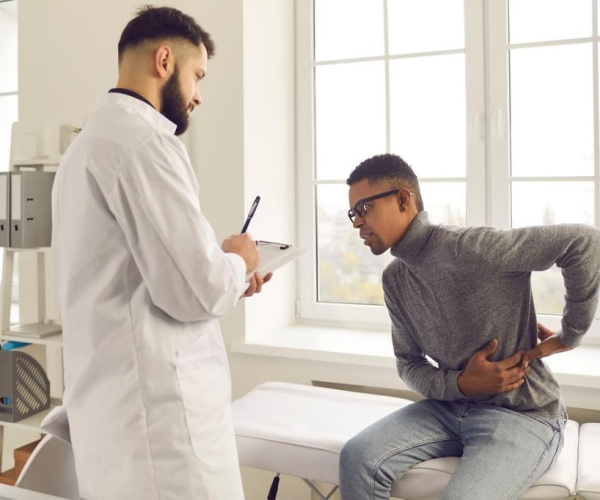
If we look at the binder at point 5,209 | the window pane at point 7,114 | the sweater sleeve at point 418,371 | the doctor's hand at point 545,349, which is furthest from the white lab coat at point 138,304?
the window pane at point 7,114

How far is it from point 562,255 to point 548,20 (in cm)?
127

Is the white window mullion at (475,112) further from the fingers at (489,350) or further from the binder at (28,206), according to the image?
the binder at (28,206)

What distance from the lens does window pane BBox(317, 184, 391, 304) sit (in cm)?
276

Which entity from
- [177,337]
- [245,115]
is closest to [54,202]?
[177,337]

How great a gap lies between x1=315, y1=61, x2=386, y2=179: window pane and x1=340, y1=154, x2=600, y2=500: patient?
1.00 metres

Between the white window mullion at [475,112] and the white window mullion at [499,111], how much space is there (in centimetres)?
3

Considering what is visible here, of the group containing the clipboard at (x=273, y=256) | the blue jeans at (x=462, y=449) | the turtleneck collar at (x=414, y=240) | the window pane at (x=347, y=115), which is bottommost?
the blue jeans at (x=462, y=449)

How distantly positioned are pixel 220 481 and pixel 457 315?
702 mm

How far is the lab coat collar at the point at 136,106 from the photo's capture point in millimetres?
1291

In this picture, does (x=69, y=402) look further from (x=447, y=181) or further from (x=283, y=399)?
(x=447, y=181)

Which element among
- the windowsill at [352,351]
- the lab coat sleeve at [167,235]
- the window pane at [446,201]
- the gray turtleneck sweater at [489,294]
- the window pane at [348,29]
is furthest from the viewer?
the window pane at [348,29]

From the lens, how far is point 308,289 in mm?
2842

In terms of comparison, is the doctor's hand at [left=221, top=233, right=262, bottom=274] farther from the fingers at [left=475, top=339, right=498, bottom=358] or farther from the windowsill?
the windowsill

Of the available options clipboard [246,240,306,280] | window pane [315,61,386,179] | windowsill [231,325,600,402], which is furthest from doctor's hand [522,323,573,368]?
window pane [315,61,386,179]
